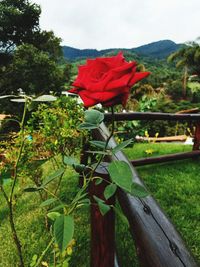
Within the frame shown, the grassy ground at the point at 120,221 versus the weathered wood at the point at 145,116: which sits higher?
the weathered wood at the point at 145,116

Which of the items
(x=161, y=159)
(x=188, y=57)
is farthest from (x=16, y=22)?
(x=161, y=159)

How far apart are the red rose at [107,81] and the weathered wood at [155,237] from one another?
0.34m

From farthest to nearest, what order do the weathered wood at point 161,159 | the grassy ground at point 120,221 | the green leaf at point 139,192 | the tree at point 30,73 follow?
the tree at point 30,73
the weathered wood at point 161,159
the grassy ground at point 120,221
the green leaf at point 139,192

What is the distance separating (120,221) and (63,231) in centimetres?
251

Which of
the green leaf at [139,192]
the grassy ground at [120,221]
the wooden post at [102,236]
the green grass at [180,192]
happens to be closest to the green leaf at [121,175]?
the green leaf at [139,192]

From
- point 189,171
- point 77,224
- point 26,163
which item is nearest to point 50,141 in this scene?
point 26,163

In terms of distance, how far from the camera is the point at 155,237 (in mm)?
749

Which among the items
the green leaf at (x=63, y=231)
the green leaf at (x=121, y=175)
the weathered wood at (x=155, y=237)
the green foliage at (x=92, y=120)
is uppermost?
the green foliage at (x=92, y=120)

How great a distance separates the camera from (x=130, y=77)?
0.68 metres

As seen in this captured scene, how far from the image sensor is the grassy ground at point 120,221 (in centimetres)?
257

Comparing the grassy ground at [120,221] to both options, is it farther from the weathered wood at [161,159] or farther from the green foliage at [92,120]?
the green foliage at [92,120]

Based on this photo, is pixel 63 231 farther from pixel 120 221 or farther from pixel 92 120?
pixel 120 221

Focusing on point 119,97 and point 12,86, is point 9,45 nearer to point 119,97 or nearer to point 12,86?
point 12,86

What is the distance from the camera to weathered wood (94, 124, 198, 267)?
66 centimetres
